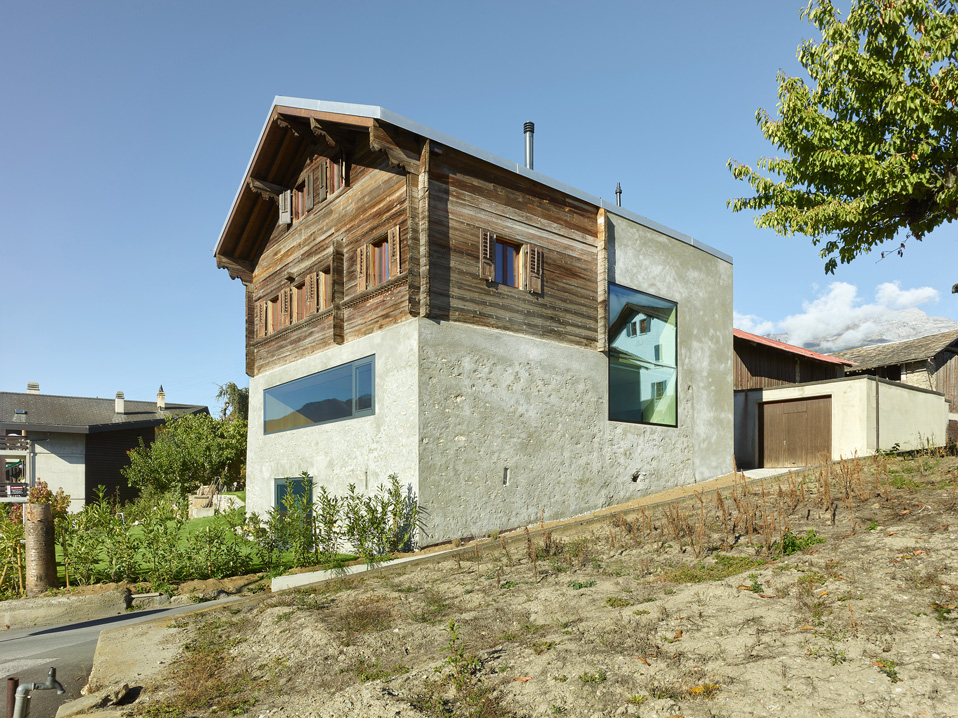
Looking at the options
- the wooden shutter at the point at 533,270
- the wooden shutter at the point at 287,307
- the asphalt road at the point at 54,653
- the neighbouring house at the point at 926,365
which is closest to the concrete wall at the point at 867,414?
the neighbouring house at the point at 926,365

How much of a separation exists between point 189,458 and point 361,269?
19546 millimetres

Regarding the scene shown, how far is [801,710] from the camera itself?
4.43 meters

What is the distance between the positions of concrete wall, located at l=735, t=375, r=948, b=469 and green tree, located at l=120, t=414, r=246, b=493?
2270 centimetres

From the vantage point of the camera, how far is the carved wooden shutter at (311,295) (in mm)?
17125

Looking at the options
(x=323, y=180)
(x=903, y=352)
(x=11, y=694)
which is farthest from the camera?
(x=903, y=352)

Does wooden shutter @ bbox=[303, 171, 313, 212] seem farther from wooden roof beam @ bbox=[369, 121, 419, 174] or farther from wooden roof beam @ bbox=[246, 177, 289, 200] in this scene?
wooden roof beam @ bbox=[369, 121, 419, 174]

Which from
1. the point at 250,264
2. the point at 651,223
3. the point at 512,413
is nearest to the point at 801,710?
the point at 512,413

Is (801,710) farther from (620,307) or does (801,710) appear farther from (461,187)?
(620,307)

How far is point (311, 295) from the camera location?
17.2m

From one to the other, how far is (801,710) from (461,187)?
38.3ft

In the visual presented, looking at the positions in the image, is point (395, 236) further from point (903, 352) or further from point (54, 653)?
point (903, 352)

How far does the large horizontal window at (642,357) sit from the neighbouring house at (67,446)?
77.2 ft

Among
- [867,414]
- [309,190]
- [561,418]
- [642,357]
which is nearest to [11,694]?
[561,418]

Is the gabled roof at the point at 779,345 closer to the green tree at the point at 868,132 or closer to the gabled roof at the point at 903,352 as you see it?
the gabled roof at the point at 903,352
